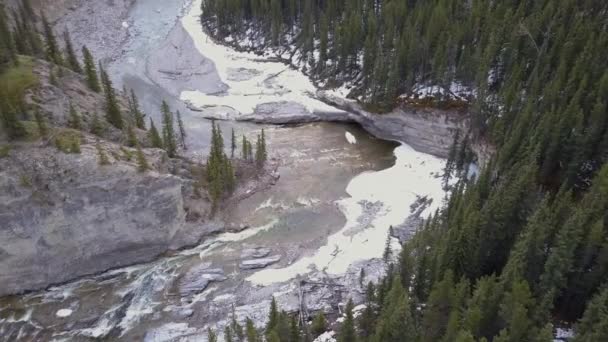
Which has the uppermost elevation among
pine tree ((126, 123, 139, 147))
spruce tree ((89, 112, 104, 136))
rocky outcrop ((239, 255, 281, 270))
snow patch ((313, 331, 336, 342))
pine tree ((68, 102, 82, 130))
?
pine tree ((68, 102, 82, 130))

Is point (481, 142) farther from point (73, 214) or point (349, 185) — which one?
point (73, 214)

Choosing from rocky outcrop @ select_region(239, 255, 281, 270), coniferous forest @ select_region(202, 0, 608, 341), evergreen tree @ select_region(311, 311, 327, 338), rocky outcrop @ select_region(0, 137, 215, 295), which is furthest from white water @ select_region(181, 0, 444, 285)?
rocky outcrop @ select_region(0, 137, 215, 295)

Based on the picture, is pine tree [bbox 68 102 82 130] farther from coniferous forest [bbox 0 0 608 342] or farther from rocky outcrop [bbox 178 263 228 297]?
rocky outcrop [bbox 178 263 228 297]

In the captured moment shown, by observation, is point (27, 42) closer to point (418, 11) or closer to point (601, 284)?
point (418, 11)

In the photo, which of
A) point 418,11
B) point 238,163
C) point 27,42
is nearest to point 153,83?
point 27,42

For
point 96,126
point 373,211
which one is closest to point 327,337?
point 373,211

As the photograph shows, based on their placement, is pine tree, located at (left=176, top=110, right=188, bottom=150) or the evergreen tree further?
pine tree, located at (left=176, top=110, right=188, bottom=150)
